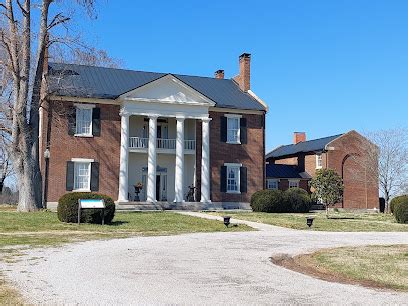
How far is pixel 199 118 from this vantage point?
3762cm

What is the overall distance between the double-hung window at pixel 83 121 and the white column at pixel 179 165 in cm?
613

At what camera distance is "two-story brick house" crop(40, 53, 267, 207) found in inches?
1371

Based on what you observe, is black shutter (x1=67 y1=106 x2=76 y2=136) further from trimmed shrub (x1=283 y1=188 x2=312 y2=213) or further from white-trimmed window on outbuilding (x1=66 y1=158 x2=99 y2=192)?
trimmed shrub (x1=283 y1=188 x2=312 y2=213)

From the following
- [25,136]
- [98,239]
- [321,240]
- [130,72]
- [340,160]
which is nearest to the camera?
[98,239]

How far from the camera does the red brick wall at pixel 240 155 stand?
3853cm

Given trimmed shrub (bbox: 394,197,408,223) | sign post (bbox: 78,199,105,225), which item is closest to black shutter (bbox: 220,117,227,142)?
trimmed shrub (bbox: 394,197,408,223)

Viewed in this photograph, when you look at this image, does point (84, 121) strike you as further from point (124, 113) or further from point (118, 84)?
point (118, 84)

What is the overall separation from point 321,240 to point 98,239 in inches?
299

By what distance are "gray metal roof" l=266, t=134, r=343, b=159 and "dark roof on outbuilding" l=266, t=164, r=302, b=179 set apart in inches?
84.4

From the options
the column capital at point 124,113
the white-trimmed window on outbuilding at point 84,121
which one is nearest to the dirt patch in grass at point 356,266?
the column capital at point 124,113

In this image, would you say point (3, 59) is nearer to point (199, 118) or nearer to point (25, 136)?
point (25, 136)

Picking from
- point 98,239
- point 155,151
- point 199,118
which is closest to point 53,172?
point 155,151

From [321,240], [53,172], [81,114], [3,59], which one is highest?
[3,59]

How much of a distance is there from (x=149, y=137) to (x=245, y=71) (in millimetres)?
11007
